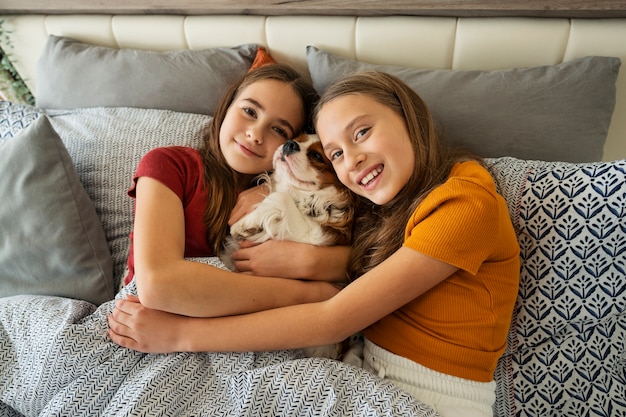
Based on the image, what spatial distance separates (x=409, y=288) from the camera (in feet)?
3.67

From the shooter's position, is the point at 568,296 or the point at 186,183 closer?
the point at 568,296

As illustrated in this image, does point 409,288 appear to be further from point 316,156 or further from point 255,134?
point 255,134

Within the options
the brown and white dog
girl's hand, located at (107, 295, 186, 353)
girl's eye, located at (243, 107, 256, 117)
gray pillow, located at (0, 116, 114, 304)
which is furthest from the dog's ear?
gray pillow, located at (0, 116, 114, 304)

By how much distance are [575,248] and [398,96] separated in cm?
64

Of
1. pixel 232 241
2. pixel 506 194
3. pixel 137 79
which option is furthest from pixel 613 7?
pixel 137 79

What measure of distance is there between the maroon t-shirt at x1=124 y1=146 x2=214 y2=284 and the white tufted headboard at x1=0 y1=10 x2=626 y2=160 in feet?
2.38

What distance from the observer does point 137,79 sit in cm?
181

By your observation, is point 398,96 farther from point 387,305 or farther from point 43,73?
point 43,73

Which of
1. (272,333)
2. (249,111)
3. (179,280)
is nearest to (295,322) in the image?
(272,333)

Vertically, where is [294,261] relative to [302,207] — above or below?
below

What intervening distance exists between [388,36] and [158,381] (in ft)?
4.63

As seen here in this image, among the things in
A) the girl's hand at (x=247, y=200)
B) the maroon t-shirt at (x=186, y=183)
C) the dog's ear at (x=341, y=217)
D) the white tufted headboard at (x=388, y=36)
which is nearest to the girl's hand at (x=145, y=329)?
the maroon t-shirt at (x=186, y=183)

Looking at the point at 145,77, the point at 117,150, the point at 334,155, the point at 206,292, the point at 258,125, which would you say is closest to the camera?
the point at 206,292

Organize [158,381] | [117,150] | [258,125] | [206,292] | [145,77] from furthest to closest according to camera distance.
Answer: [145,77] → [117,150] → [258,125] → [206,292] → [158,381]
